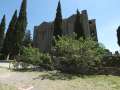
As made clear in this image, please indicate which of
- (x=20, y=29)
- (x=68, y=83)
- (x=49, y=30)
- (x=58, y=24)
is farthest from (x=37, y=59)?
(x=49, y=30)

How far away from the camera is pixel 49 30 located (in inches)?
1684

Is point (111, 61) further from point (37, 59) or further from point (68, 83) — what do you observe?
point (68, 83)

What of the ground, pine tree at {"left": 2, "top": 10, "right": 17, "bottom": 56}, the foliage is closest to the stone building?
pine tree at {"left": 2, "top": 10, "right": 17, "bottom": 56}

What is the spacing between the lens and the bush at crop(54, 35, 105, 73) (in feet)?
62.2

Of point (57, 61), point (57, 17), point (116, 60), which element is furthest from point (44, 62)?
point (57, 17)

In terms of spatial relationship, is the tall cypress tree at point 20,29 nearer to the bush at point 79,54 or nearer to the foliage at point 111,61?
the bush at point 79,54

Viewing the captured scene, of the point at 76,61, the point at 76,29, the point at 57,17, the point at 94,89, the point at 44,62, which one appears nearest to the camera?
the point at 94,89

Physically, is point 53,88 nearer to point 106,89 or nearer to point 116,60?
point 106,89

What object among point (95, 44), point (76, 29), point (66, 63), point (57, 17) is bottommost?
point (66, 63)

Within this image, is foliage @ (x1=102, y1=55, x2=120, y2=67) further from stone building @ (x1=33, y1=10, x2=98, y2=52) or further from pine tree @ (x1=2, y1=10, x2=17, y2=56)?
pine tree @ (x1=2, y1=10, x2=17, y2=56)

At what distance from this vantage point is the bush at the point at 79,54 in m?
19.0

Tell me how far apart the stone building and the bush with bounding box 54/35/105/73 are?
18.8m

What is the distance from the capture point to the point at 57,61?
22.8 metres

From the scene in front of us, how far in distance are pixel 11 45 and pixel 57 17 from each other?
10083 millimetres
